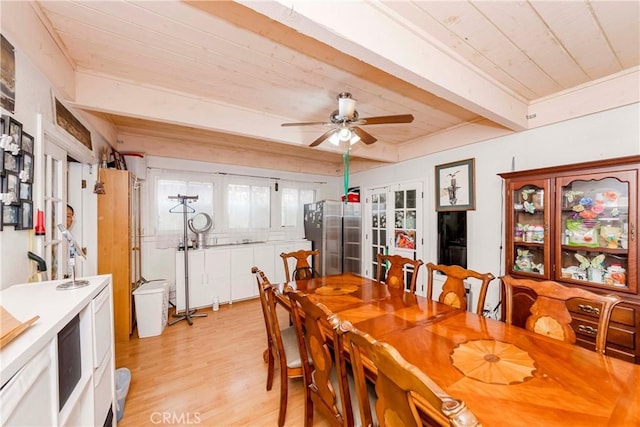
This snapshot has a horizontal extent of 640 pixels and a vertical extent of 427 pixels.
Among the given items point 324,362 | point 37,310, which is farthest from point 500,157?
point 37,310

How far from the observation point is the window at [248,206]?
14.1 ft

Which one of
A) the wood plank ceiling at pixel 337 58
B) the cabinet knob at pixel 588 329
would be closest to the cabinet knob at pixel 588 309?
the cabinet knob at pixel 588 329

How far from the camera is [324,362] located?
4.19ft

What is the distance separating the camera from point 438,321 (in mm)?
1588

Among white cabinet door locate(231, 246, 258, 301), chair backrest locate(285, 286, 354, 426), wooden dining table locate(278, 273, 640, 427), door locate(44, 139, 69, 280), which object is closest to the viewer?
wooden dining table locate(278, 273, 640, 427)

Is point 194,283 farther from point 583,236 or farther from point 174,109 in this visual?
point 583,236

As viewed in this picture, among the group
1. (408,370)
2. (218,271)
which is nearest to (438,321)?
(408,370)

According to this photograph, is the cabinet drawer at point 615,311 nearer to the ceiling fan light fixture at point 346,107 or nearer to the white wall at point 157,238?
the ceiling fan light fixture at point 346,107

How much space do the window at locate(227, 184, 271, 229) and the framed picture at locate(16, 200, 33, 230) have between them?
2838 millimetres

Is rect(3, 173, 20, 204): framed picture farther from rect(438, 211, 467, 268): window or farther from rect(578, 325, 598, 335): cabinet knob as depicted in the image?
rect(438, 211, 467, 268): window

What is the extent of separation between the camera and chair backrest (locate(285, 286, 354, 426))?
3.76 ft

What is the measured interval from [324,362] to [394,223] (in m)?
3.10

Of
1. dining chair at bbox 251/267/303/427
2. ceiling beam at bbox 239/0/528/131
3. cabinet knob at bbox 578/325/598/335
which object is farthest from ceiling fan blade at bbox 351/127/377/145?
cabinet knob at bbox 578/325/598/335

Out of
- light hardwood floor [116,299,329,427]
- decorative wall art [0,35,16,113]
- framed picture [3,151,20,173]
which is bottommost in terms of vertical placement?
light hardwood floor [116,299,329,427]
